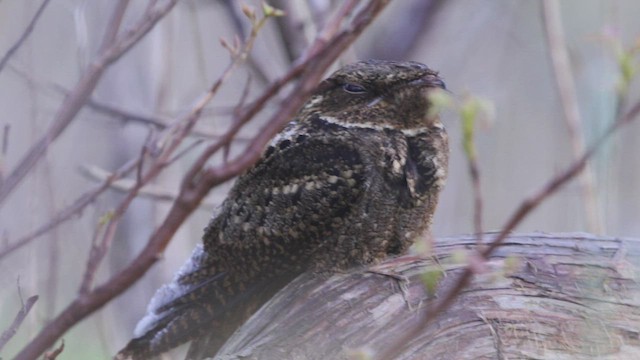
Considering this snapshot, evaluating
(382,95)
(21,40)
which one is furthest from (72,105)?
(382,95)

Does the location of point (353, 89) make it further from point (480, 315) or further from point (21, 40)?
point (21, 40)

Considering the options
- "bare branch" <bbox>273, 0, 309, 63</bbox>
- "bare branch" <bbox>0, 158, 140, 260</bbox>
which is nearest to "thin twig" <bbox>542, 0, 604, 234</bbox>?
"bare branch" <bbox>273, 0, 309, 63</bbox>

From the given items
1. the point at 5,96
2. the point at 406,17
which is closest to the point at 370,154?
the point at 406,17

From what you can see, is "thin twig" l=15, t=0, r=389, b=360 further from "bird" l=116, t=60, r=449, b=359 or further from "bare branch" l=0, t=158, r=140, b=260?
"bird" l=116, t=60, r=449, b=359

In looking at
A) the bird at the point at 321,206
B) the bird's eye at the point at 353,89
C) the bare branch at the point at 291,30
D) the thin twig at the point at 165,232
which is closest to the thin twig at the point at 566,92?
the bird at the point at 321,206

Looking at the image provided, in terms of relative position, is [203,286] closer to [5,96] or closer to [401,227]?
[401,227]
